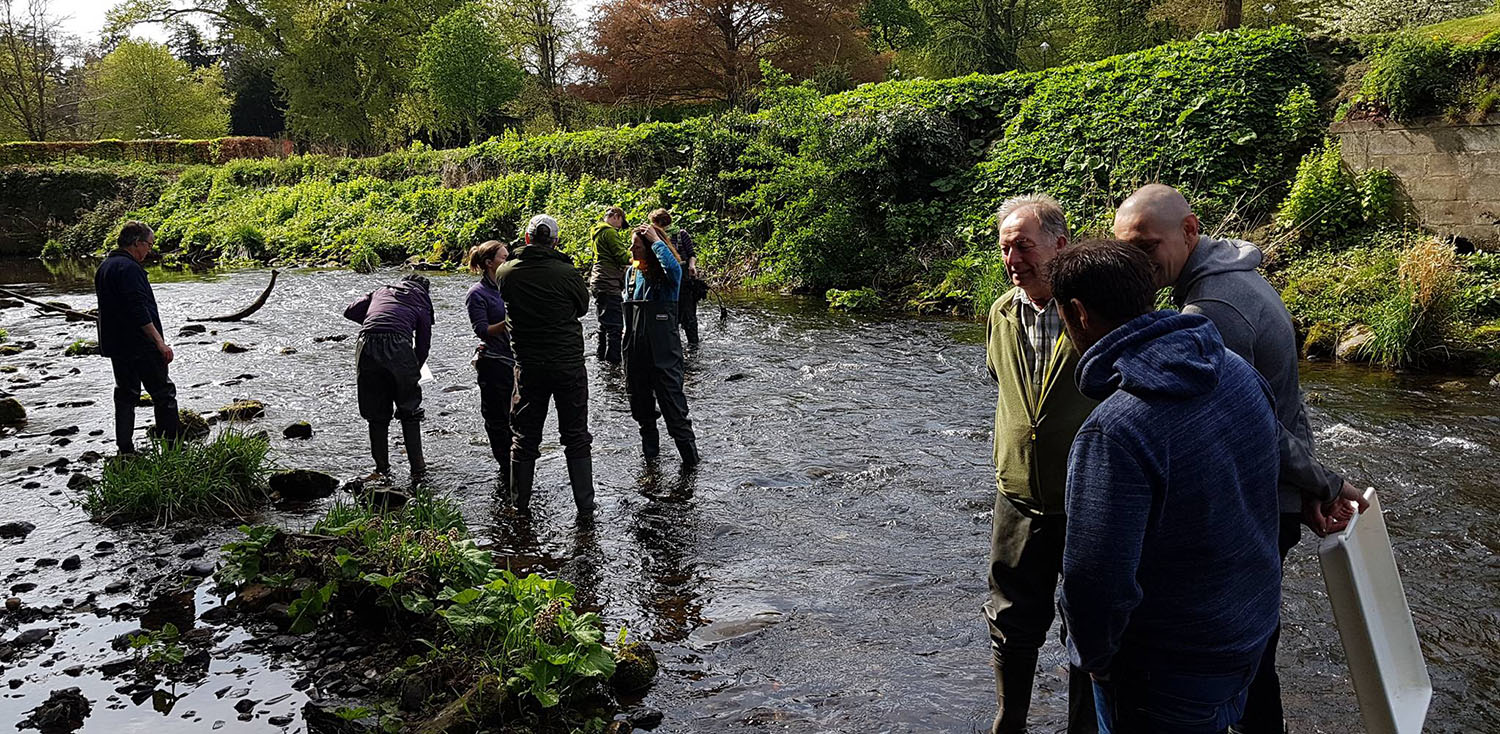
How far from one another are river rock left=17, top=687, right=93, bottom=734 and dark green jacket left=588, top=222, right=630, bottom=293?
6311mm

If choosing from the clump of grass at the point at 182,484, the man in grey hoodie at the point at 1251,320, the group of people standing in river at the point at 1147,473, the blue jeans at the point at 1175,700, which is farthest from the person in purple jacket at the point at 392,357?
the blue jeans at the point at 1175,700

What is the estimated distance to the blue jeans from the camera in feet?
8.15

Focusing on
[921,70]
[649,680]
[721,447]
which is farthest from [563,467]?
[921,70]

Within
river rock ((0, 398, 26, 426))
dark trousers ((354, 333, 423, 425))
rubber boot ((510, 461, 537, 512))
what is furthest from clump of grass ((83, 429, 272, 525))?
river rock ((0, 398, 26, 426))

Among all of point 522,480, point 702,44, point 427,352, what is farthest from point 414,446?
point 702,44

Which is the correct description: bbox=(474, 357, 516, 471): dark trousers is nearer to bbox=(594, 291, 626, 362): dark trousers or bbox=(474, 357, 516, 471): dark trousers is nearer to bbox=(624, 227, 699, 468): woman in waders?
bbox=(624, 227, 699, 468): woman in waders

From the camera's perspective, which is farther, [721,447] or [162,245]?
[162,245]

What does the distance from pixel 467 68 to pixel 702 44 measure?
30.8 feet

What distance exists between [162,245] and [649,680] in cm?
3911

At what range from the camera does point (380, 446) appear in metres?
8.36

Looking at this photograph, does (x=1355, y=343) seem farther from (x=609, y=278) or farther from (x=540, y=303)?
(x=540, y=303)

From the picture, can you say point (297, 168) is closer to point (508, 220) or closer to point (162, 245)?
point (162, 245)

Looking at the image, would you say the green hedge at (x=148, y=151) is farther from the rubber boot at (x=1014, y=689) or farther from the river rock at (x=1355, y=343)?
the rubber boot at (x=1014, y=689)

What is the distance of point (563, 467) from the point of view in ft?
28.5
